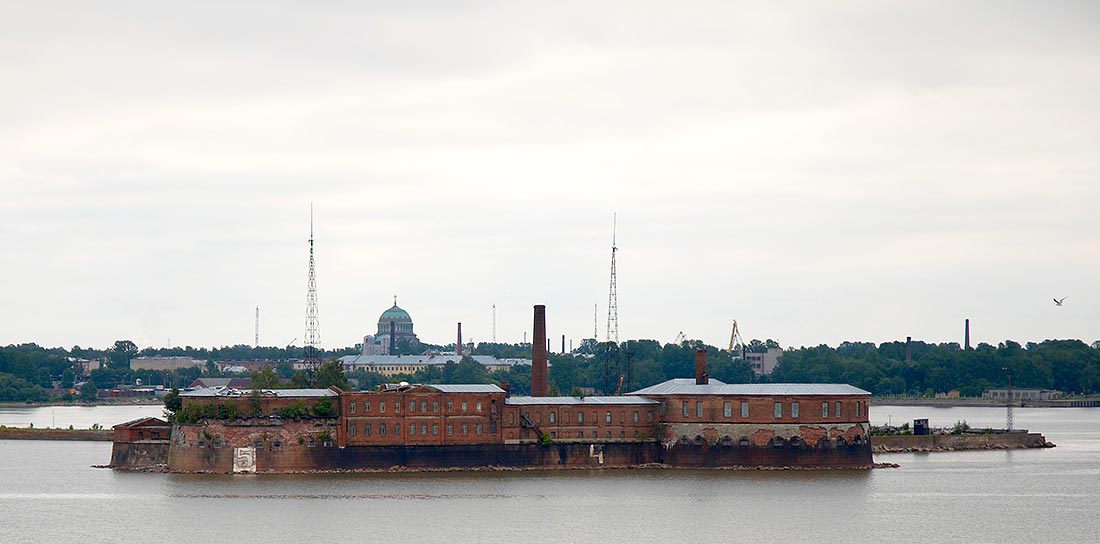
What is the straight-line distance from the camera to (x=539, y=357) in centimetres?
14138

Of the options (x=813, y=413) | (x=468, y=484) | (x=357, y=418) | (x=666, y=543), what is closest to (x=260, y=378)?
(x=357, y=418)

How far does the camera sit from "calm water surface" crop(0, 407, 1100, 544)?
Result: 8706 centimetres

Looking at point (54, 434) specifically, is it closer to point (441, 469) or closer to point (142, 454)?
point (142, 454)

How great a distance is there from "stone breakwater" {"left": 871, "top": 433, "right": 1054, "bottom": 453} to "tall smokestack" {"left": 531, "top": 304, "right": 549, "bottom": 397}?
26.7 metres

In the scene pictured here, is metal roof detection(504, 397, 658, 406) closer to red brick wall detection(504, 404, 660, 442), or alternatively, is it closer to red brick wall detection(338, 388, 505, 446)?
red brick wall detection(504, 404, 660, 442)

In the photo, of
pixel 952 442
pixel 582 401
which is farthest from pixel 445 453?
pixel 952 442

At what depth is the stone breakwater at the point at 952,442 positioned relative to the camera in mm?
143625

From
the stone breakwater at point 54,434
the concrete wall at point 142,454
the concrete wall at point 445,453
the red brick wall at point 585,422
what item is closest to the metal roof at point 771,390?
the red brick wall at point 585,422

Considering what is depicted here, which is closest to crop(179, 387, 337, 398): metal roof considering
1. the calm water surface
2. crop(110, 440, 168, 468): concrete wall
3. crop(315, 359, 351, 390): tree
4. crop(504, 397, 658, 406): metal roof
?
crop(110, 440, 168, 468): concrete wall

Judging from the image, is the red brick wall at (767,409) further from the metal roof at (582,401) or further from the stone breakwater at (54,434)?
the stone breakwater at (54,434)

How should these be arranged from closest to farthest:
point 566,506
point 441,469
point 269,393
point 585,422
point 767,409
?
point 566,506
point 269,393
point 441,469
point 767,409
point 585,422

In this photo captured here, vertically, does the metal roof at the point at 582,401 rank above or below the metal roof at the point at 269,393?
below

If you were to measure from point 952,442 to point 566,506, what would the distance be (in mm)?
60381

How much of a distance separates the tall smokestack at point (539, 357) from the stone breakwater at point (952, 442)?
2674cm
